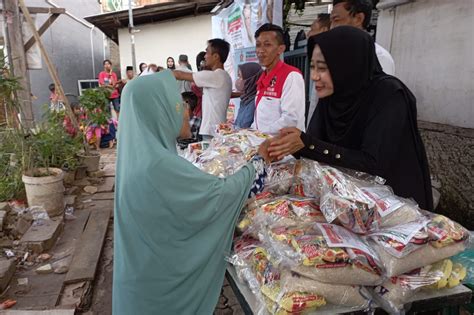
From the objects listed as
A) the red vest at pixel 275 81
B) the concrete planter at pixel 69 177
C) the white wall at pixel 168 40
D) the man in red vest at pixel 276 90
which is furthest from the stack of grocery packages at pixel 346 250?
the white wall at pixel 168 40

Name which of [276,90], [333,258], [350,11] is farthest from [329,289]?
[350,11]

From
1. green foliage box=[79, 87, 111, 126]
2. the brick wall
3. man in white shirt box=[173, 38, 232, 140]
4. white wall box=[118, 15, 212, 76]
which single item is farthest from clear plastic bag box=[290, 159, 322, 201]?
white wall box=[118, 15, 212, 76]

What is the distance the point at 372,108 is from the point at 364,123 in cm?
7

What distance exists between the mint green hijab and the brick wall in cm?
204

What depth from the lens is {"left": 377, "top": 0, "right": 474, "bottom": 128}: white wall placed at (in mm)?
2654

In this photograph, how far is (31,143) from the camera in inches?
170

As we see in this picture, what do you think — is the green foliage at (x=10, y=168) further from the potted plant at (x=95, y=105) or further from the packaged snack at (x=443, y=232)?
the packaged snack at (x=443, y=232)

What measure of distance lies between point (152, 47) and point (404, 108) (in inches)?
417

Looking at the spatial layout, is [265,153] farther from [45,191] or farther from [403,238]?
[45,191]

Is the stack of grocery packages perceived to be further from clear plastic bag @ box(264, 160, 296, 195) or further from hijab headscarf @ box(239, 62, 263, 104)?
hijab headscarf @ box(239, 62, 263, 104)

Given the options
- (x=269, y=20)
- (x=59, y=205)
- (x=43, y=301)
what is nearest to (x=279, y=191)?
(x=43, y=301)

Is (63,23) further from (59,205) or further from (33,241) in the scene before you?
(33,241)

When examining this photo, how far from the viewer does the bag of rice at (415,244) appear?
1072 mm

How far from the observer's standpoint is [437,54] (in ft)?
9.62
